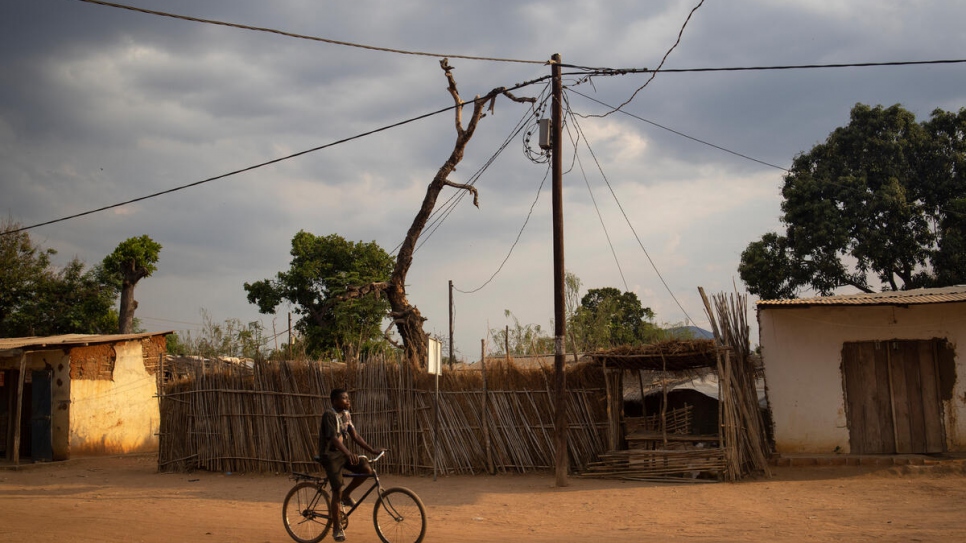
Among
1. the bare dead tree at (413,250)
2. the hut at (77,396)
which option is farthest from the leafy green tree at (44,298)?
the bare dead tree at (413,250)

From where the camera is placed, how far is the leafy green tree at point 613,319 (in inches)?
1117

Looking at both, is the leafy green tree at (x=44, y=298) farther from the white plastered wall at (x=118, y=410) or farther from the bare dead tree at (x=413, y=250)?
the bare dead tree at (x=413, y=250)

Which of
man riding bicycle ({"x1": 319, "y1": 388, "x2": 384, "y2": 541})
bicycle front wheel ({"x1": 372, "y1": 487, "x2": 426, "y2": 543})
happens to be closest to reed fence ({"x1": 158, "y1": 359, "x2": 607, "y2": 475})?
man riding bicycle ({"x1": 319, "y1": 388, "x2": 384, "y2": 541})

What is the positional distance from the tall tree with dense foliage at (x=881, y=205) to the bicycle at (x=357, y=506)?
728 inches

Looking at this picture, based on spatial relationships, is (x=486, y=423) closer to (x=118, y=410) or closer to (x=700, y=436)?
(x=700, y=436)

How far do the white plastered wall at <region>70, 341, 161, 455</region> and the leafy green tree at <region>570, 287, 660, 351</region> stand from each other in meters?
13.9

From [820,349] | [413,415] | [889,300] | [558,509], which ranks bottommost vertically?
[558,509]

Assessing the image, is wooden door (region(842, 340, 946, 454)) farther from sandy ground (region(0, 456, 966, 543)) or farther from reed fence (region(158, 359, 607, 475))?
reed fence (region(158, 359, 607, 475))

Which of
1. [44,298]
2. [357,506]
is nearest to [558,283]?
[357,506]

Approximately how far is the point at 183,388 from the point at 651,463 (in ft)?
30.4

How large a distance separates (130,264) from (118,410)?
8765 millimetres

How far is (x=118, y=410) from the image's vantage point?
59.0 ft

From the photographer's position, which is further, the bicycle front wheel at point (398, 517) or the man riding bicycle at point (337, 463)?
the man riding bicycle at point (337, 463)

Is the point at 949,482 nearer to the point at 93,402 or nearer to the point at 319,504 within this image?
the point at 319,504
